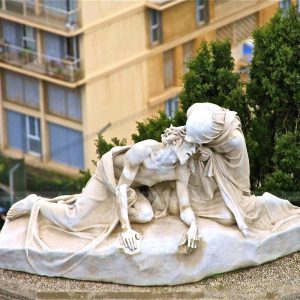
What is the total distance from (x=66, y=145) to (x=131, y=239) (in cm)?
2114

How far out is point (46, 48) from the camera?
58344 mm

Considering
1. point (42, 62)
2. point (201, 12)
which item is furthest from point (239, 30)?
point (42, 62)

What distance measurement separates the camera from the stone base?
38.1 meters

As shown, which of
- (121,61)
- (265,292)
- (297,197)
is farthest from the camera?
(121,61)

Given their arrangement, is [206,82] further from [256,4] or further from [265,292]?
[256,4]

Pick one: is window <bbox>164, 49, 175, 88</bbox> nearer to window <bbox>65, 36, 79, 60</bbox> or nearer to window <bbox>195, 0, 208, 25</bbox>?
window <bbox>195, 0, 208, 25</bbox>

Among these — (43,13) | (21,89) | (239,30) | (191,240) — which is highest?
(191,240)

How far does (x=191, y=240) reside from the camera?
38000 mm

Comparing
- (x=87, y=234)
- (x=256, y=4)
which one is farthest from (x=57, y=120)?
(x=87, y=234)

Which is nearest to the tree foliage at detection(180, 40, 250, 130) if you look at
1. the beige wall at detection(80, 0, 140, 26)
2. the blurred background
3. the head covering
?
the head covering

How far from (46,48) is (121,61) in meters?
1.86

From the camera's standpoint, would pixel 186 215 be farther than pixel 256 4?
No

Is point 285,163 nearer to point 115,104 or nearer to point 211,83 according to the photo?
point 211,83

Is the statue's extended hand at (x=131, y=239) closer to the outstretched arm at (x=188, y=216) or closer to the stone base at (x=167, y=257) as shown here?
the stone base at (x=167, y=257)
